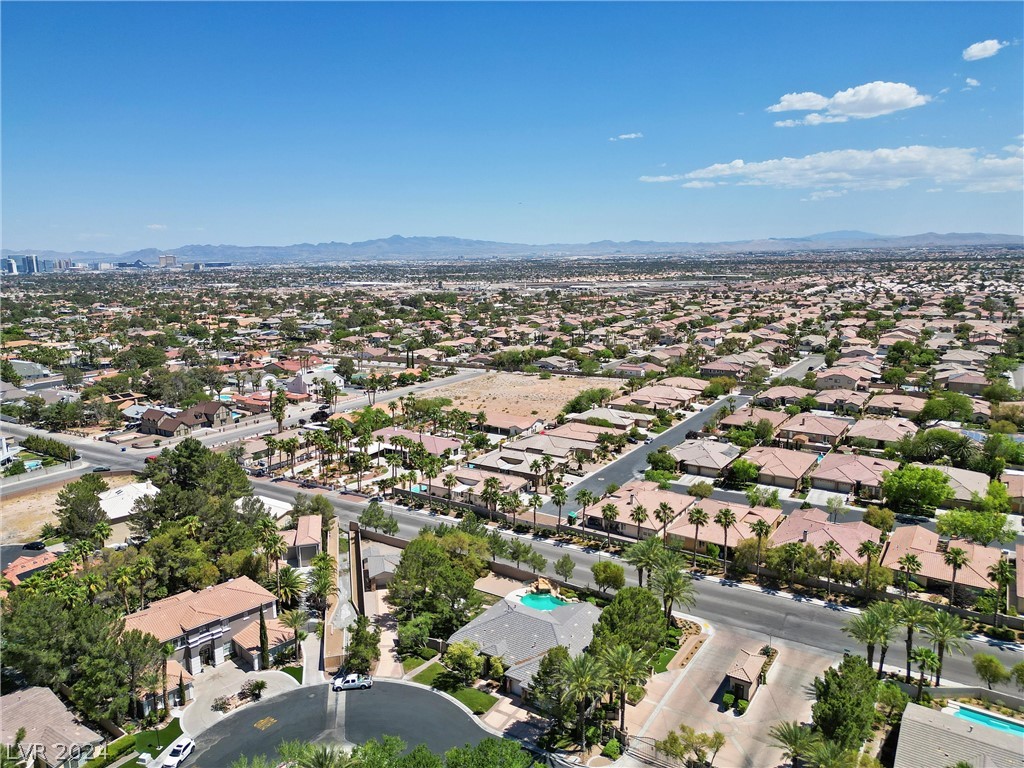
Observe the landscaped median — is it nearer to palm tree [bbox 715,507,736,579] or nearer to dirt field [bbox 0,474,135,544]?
palm tree [bbox 715,507,736,579]

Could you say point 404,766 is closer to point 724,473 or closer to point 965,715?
point 965,715

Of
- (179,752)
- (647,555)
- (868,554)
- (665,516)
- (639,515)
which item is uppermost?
(647,555)

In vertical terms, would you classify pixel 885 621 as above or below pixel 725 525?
above

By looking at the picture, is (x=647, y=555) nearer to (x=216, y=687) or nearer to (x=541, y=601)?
(x=541, y=601)

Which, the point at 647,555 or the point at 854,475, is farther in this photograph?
the point at 854,475

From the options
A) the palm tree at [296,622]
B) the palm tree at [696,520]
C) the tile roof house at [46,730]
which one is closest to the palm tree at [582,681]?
the palm tree at [296,622]

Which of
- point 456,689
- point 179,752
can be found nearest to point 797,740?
point 456,689
